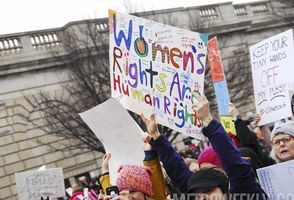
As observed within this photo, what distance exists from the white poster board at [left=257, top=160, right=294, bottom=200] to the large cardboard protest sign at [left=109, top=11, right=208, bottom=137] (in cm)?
112

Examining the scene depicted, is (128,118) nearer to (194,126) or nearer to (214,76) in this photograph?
(194,126)

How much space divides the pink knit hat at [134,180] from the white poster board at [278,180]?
0.72m

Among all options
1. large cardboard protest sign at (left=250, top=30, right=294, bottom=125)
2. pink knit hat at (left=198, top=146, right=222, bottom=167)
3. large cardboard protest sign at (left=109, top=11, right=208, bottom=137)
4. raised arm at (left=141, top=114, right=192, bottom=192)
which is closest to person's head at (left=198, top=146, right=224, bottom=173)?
pink knit hat at (left=198, top=146, right=222, bottom=167)

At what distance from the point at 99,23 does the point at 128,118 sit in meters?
15.0

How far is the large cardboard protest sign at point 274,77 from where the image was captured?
15.7 feet

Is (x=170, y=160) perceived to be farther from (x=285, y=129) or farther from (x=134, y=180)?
(x=285, y=129)

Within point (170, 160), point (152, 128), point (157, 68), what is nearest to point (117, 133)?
point (152, 128)

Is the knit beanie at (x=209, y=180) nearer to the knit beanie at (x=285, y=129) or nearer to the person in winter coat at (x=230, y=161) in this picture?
the person in winter coat at (x=230, y=161)

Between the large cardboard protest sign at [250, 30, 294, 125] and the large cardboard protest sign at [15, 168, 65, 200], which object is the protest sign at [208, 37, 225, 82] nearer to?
the large cardboard protest sign at [250, 30, 294, 125]

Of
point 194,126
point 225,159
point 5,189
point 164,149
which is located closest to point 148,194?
point 164,149

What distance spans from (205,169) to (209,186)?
0.57 ft

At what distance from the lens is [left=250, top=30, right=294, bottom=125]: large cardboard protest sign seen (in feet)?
15.7

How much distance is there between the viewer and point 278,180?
129 inches

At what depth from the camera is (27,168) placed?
59.8 ft
